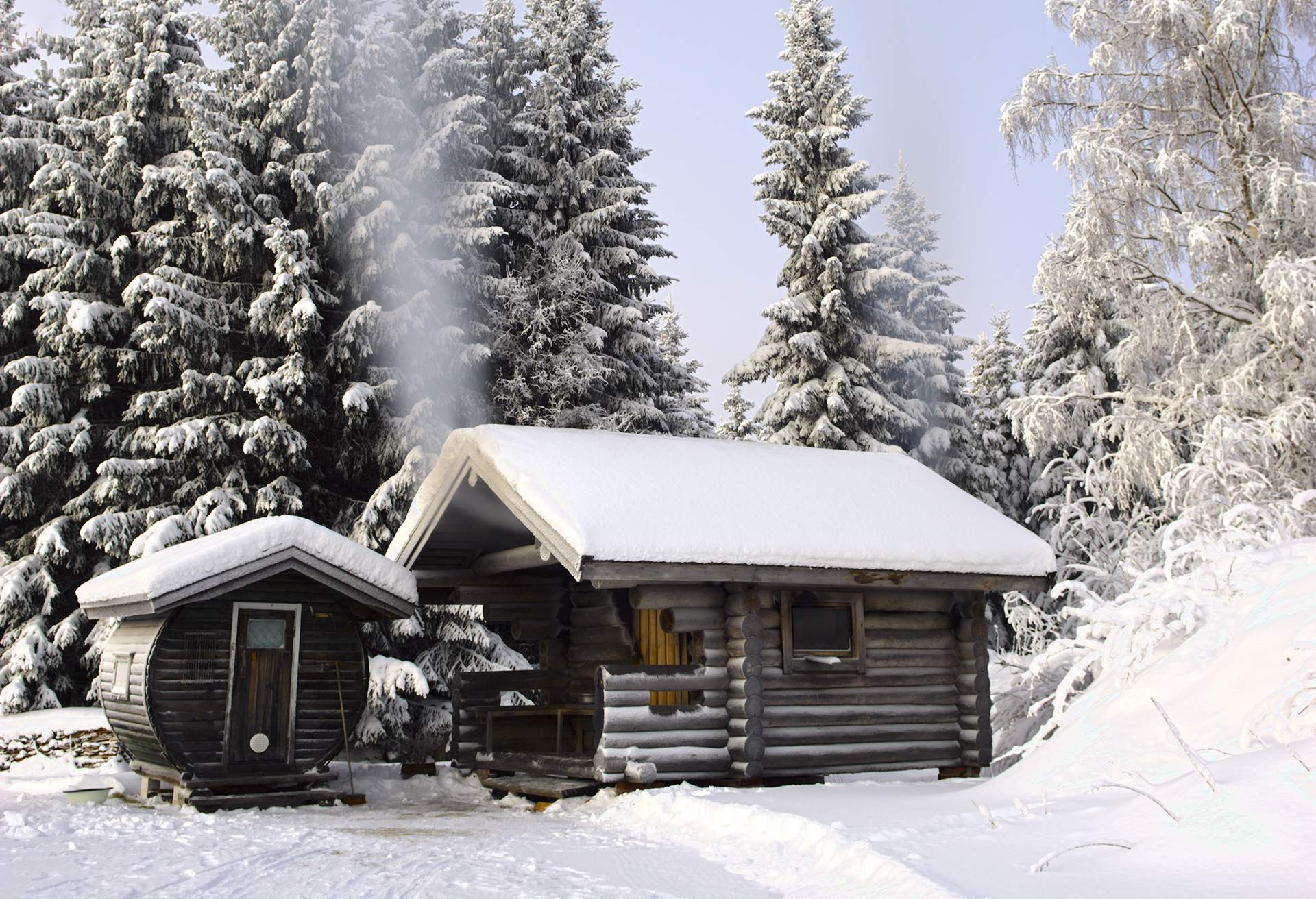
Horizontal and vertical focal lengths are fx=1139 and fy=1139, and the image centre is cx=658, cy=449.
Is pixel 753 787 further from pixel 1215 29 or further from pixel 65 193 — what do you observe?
pixel 65 193

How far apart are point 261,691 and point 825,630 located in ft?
21.1

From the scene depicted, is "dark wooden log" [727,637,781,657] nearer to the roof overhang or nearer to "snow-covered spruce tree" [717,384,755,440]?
the roof overhang

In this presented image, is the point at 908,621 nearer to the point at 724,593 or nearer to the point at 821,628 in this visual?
the point at 821,628

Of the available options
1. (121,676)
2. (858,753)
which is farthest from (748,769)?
(121,676)

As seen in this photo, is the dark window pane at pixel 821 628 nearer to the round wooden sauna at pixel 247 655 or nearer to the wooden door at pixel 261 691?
the round wooden sauna at pixel 247 655

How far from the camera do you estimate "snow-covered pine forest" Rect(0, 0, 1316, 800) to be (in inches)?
686

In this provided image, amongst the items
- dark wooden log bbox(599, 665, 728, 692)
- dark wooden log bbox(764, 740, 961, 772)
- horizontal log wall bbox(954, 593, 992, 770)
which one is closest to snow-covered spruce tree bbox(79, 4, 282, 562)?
dark wooden log bbox(599, 665, 728, 692)

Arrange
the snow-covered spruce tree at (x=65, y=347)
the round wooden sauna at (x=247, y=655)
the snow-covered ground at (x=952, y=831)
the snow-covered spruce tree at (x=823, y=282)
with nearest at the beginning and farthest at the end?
the snow-covered ground at (x=952, y=831) < the round wooden sauna at (x=247, y=655) < the snow-covered spruce tree at (x=65, y=347) < the snow-covered spruce tree at (x=823, y=282)

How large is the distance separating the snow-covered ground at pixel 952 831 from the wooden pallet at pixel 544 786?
1026 millimetres

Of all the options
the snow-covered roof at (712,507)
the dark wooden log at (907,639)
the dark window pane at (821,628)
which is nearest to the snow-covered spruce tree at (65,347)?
the snow-covered roof at (712,507)

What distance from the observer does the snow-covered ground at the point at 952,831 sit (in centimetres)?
559

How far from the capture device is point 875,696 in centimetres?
1322

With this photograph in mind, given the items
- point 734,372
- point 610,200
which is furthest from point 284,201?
point 734,372

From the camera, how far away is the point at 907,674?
13422 mm
